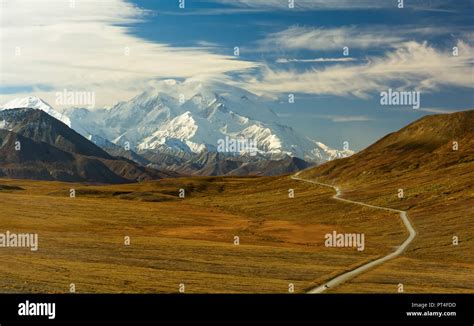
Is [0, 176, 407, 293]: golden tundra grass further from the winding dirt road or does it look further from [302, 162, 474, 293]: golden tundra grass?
[302, 162, 474, 293]: golden tundra grass

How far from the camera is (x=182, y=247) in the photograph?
9456 cm

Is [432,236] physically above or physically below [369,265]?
above

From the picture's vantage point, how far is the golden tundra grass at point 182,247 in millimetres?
60656

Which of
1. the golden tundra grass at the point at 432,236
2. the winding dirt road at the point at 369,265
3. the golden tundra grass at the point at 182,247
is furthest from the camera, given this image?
the golden tundra grass at the point at 432,236

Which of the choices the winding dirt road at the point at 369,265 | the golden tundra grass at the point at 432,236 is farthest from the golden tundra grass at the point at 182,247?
the golden tundra grass at the point at 432,236

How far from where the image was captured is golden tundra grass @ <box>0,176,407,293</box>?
2388 inches

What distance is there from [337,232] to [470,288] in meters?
65.6

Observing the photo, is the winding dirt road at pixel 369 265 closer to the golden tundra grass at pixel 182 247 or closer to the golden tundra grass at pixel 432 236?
the golden tundra grass at pixel 432 236

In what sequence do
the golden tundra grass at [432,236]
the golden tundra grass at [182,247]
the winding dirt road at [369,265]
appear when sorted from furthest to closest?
the golden tundra grass at [432,236] → the winding dirt road at [369,265] → the golden tundra grass at [182,247]

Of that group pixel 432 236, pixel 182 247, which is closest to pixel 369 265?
pixel 182 247

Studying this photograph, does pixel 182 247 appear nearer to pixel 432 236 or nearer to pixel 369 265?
pixel 369 265

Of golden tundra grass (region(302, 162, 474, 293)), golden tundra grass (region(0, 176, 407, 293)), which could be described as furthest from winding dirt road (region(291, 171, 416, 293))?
golden tundra grass (region(0, 176, 407, 293))
